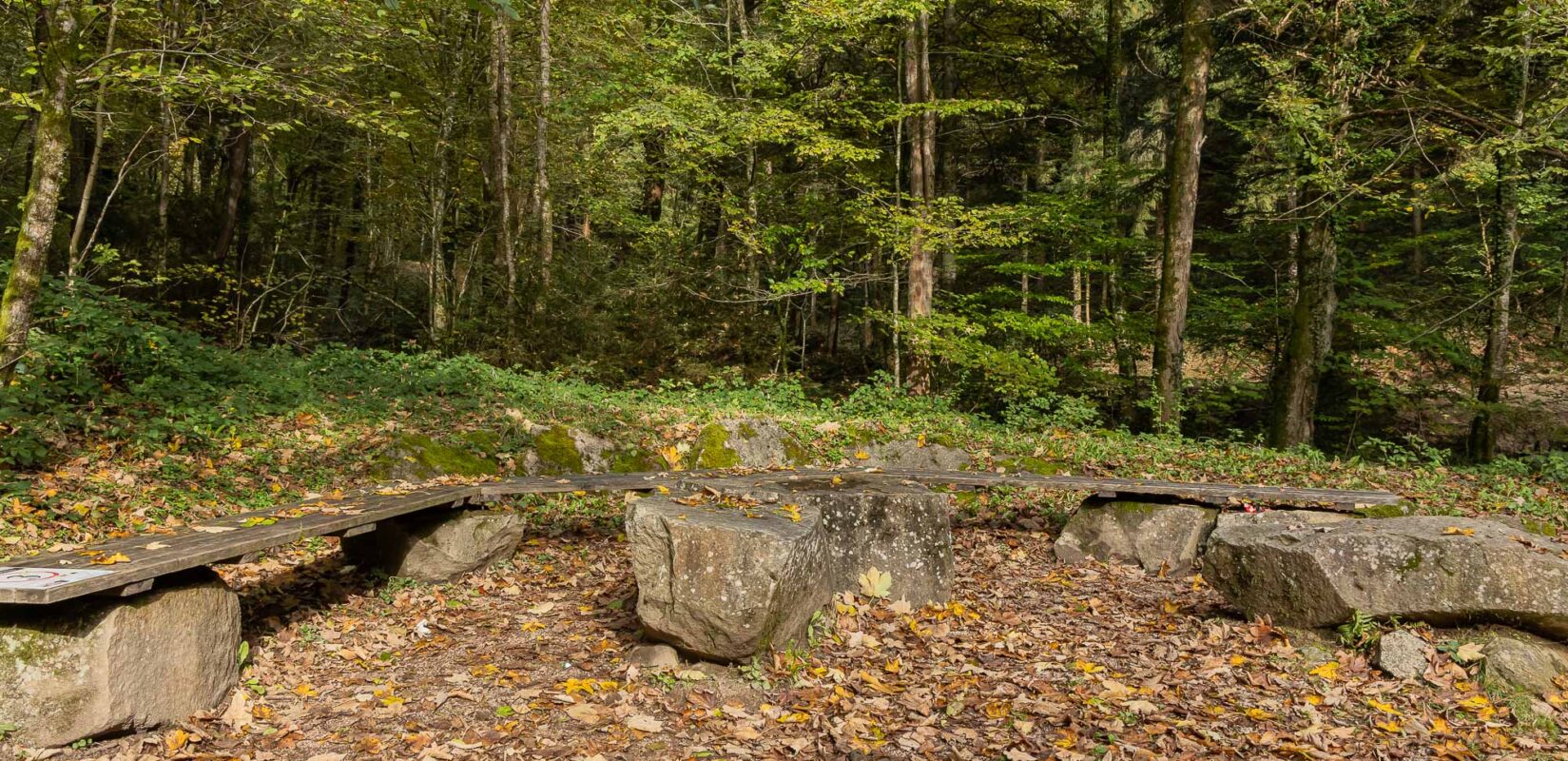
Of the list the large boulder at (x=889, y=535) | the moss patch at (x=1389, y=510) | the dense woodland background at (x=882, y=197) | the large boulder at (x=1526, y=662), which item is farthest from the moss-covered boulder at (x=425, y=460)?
the moss patch at (x=1389, y=510)

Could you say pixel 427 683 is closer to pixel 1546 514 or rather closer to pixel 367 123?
pixel 367 123

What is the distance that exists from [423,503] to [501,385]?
4.95m

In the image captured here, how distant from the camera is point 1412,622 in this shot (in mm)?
4527

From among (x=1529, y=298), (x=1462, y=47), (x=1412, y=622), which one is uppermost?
(x=1462, y=47)

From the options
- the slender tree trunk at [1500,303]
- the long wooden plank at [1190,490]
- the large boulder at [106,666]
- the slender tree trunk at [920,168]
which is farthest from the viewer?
the slender tree trunk at [920,168]

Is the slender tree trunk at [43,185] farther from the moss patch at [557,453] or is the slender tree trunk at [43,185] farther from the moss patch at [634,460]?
the moss patch at [634,460]

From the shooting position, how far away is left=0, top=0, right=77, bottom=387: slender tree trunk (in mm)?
6387

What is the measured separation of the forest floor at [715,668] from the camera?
3703 millimetres

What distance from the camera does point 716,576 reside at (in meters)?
4.22

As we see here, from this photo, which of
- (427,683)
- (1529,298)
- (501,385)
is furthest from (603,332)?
(1529,298)

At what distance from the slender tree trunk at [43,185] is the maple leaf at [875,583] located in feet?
24.0

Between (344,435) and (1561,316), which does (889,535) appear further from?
(1561,316)

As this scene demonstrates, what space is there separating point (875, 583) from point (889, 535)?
1.20ft

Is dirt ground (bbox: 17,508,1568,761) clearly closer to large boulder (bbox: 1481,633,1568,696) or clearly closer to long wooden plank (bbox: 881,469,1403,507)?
large boulder (bbox: 1481,633,1568,696)
